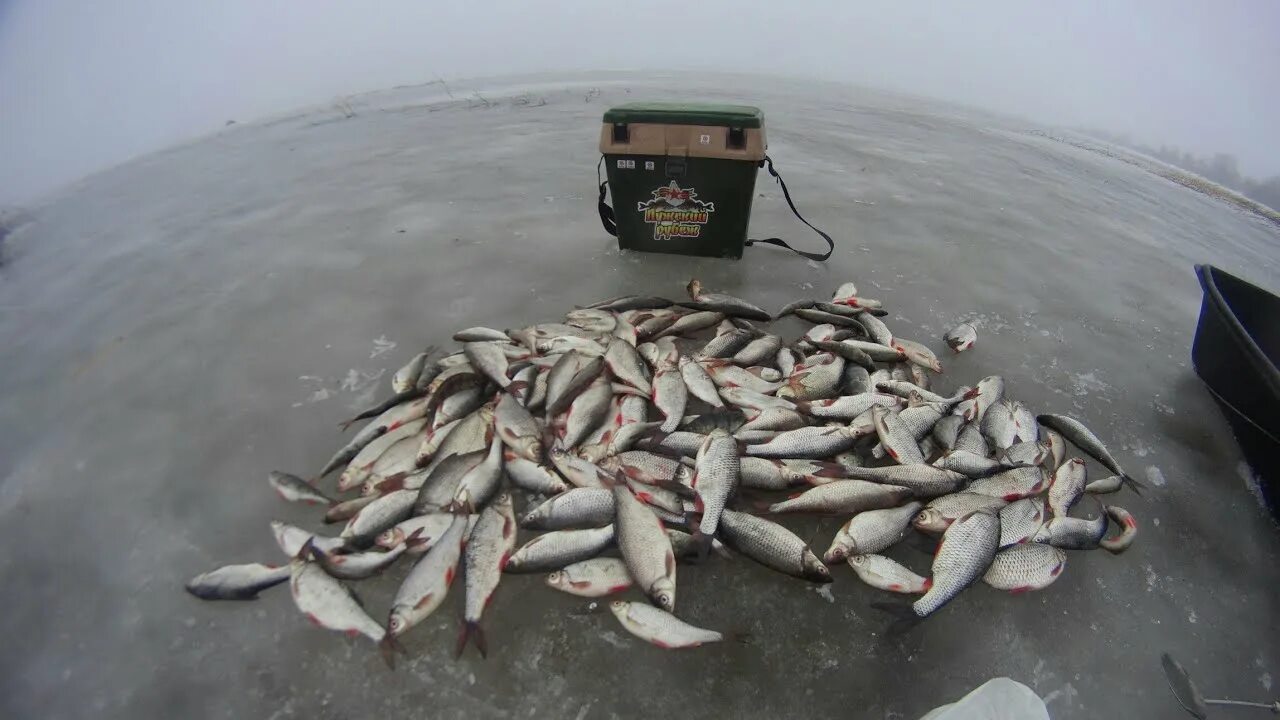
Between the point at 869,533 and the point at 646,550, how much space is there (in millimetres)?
998

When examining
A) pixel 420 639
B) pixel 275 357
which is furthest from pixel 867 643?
pixel 275 357

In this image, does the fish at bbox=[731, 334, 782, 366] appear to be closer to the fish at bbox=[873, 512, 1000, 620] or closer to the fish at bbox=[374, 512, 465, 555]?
the fish at bbox=[873, 512, 1000, 620]

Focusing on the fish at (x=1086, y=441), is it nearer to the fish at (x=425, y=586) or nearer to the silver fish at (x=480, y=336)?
the fish at (x=425, y=586)

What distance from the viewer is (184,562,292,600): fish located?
222cm

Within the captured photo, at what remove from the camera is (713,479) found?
7.97ft

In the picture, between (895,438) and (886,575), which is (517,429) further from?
(895,438)

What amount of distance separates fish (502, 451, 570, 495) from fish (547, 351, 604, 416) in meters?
0.39

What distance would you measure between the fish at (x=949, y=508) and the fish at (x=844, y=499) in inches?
5.0

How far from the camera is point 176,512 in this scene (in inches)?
104

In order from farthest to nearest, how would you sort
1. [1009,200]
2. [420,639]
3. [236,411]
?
[1009,200] < [236,411] < [420,639]

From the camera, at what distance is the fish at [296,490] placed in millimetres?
2588

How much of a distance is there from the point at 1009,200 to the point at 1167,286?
2.77 m

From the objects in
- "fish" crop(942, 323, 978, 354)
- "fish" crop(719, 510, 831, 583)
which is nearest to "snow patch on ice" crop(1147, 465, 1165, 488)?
"fish" crop(942, 323, 978, 354)

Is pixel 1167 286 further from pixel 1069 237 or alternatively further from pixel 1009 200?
pixel 1009 200
